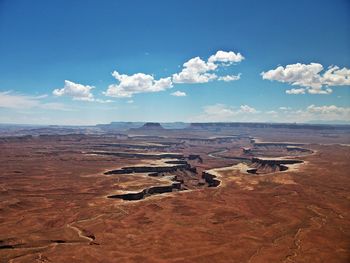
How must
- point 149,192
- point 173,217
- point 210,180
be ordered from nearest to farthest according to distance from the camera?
point 173,217, point 149,192, point 210,180

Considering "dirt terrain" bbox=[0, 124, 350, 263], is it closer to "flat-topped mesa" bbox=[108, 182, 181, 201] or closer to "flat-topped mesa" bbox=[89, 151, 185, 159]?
"flat-topped mesa" bbox=[108, 182, 181, 201]

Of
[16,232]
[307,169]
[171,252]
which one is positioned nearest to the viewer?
[171,252]

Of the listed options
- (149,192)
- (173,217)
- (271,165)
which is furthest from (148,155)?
(173,217)

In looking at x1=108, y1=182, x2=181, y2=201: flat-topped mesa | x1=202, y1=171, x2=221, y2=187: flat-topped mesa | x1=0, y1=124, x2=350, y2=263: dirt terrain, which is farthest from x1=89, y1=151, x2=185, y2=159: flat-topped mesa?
x1=108, y1=182, x2=181, y2=201: flat-topped mesa

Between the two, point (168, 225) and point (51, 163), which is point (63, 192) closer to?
point (168, 225)

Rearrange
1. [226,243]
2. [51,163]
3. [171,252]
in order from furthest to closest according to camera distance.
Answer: [51,163] → [226,243] → [171,252]

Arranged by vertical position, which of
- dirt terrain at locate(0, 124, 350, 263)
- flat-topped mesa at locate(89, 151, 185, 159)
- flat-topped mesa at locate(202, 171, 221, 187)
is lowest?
flat-topped mesa at locate(202, 171, 221, 187)

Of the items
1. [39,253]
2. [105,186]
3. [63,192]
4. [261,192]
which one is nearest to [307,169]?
[261,192]

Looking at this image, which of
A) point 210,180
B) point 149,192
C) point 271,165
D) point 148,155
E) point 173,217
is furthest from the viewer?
point 148,155

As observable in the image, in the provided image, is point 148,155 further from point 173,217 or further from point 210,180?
point 173,217

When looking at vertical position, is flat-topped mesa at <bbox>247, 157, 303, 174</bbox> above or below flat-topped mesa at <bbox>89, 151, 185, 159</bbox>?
below

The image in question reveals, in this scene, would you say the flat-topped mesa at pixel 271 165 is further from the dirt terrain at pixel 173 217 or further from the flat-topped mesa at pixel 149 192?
the flat-topped mesa at pixel 149 192
